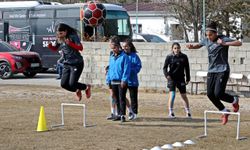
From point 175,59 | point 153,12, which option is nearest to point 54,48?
point 175,59

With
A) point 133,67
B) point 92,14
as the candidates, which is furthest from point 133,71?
point 92,14

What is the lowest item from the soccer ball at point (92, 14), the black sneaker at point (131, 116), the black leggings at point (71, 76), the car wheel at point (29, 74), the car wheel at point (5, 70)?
the black sneaker at point (131, 116)

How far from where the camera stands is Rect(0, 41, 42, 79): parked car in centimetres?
2945

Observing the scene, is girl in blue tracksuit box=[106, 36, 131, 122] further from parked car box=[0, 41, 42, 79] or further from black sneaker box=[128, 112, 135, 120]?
parked car box=[0, 41, 42, 79]

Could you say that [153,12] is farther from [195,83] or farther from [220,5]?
[195,83]

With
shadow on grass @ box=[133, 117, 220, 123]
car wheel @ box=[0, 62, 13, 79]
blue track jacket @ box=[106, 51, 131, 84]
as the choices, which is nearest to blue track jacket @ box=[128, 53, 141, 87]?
blue track jacket @ box=[106, 51, 131, 84]

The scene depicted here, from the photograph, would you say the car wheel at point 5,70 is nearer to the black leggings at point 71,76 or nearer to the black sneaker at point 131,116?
the black sneaker at point 131,116

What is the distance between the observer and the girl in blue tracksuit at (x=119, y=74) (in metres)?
13.7

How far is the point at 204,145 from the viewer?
10883mm

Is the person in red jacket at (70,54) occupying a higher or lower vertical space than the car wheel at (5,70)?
higher

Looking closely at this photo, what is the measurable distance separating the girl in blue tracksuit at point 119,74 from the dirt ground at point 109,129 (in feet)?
1.40

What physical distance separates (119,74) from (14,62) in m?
16.2

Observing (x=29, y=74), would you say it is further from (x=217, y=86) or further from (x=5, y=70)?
(x=217, y=86)

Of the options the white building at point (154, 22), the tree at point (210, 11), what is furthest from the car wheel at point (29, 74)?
the white building at point (154, 22)
